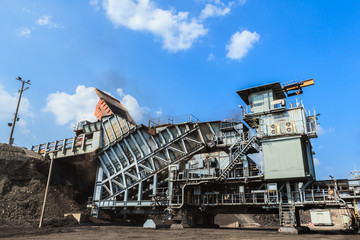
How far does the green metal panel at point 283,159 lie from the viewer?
1906 cm

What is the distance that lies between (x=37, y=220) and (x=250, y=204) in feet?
55.7

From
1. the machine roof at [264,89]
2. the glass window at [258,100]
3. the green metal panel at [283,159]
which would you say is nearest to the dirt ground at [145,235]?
the green metal panel at [283,159]

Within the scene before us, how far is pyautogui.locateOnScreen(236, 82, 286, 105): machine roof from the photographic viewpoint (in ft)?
74.4

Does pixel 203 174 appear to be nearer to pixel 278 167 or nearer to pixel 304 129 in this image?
pixel 278 167

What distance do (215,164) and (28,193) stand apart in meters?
18.0

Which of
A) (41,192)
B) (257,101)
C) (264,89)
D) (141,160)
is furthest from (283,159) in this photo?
(41,192)

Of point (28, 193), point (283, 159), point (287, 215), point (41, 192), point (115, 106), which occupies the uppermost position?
point (115, 106)

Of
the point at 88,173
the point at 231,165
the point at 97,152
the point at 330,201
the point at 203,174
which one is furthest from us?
the point at 88,173

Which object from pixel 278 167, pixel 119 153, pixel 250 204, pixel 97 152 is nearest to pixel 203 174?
pixel 250 204

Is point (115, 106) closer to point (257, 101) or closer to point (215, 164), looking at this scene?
point (215, 164)

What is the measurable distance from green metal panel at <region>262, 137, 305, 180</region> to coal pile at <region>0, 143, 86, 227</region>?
55.7ft

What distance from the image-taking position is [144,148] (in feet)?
88.1

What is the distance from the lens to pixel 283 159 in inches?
777

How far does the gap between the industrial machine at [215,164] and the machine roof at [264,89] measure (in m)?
0.08
